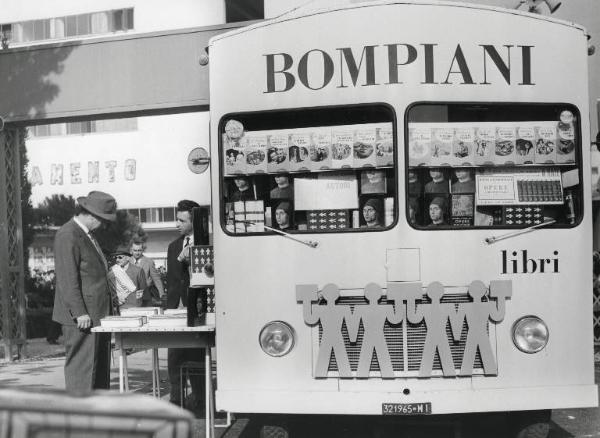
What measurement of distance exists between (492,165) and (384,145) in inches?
29.3

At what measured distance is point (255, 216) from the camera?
18.9ft

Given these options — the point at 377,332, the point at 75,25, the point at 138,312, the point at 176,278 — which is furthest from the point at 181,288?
the point at 75,25

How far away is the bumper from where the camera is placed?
17.8 ft

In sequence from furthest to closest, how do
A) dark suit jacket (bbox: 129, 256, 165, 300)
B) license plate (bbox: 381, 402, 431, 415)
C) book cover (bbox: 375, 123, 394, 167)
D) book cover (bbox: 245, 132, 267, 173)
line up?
dark suit jacket (bbox: 129, 256, 165, 300) < book cover (bbox: 245, 132, 267, 173) < book cover (bbox: 375, 123, 394, 167) < license plate (bbox: 381, 402, 431, 415)

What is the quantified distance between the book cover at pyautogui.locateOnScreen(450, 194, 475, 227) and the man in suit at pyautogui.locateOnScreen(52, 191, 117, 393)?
3070mm

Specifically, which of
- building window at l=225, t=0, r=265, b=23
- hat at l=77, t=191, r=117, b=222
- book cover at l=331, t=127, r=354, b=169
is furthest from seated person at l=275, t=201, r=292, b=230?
building window at l=225, t=0, r=265, b=23

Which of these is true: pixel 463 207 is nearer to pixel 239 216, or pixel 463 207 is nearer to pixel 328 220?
pixel 328 220

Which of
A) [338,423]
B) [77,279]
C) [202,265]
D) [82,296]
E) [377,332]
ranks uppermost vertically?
[202,265]

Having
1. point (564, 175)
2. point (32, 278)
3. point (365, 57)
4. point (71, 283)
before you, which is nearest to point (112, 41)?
point (71, 283)

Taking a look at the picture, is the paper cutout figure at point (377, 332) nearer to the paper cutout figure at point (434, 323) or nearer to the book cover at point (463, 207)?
the paper cutout figure at point (434, 323)

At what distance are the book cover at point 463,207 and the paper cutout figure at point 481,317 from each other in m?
0.45

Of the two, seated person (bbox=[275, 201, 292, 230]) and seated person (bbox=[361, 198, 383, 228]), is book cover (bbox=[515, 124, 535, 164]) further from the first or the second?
seated person (bbox=[275, 201, 292, 230])

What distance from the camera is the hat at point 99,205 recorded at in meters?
7.05

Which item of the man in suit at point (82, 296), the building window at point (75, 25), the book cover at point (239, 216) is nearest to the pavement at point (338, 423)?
the man in suit at point (82, 296)
